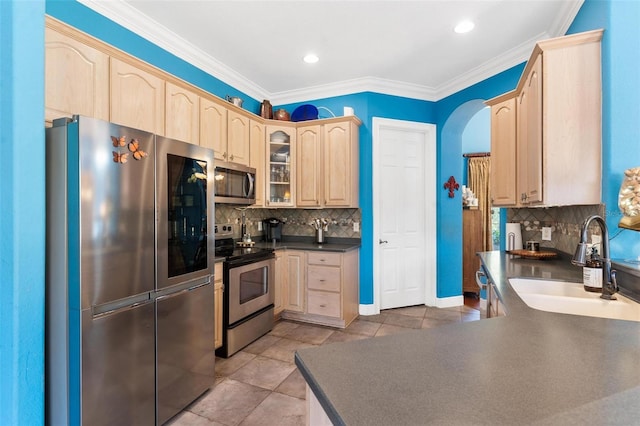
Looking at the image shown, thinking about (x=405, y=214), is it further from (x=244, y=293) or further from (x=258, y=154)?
(x=244, y=293)

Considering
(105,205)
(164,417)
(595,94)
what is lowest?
(164,417)

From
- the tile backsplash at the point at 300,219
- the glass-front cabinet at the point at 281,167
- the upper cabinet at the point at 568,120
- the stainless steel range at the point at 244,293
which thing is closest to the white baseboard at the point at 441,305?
the tile backsplash at the point at 300,219

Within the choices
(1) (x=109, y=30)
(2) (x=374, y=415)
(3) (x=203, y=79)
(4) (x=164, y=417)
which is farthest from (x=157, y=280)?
(3) (x=203, y=79)

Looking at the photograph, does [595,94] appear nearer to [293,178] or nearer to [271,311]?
[293,178]

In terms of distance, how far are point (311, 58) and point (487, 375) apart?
10.6 feet

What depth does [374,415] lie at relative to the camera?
0.55 m

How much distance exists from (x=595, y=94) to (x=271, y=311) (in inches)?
125

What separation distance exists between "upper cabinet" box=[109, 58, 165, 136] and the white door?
248 centimetres

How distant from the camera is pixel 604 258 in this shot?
1415 millimetres

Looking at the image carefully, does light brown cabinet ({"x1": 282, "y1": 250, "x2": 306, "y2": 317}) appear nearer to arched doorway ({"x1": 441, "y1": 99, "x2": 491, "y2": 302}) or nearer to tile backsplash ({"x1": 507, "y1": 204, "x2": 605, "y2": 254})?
arched doorway ({"x1": 441, "y1": 99, "x2": 491, "y2": 302})

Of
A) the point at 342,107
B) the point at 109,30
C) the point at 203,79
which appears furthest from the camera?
the point at 342,107

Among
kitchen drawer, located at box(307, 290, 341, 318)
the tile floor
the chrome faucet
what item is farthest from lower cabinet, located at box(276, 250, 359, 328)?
the chrome faucet

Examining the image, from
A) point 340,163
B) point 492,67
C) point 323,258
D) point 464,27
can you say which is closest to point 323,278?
point 323,258

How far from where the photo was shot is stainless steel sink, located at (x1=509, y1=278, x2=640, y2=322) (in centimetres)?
138
